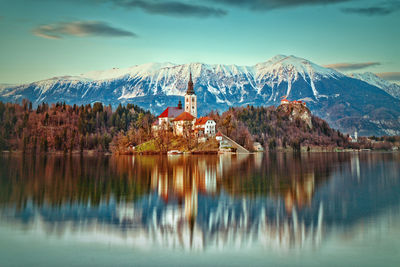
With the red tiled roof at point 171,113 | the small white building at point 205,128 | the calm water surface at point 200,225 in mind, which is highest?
the red tiled roof at point 171,113

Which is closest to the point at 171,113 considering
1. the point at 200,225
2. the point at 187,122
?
the point at 187,122

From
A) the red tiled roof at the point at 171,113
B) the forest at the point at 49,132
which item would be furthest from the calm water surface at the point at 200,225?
the red tiled roof at the point at 171,113

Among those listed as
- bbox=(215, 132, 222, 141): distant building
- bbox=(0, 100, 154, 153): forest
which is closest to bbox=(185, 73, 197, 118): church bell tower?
bbox=(0, 100, 154, 153): forest

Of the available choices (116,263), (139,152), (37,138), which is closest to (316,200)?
(116,263)

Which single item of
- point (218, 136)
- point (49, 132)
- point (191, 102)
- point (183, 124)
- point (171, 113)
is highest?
point (191, 102)

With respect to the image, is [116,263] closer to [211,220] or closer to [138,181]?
[211,220]

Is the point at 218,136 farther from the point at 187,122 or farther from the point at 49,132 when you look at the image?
the point at 49,132

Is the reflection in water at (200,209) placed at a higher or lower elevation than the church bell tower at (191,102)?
lower

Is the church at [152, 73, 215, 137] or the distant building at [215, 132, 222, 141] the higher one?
the church at [152, 73, 215, 137]

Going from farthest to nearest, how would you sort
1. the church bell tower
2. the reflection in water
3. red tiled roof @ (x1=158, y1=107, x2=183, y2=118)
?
the church bell tower → red tiled roof @ (x1=158, y1=107, x2=183, y2=118) → the reflection in water

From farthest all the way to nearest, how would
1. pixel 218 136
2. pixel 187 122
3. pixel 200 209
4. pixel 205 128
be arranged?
pixel 187 122, pixel 205 128, pixel 218 136, pixel 200 209

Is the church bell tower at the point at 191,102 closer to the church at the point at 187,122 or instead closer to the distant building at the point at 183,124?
the church at the point at 187,122

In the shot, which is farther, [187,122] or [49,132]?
[49,132]

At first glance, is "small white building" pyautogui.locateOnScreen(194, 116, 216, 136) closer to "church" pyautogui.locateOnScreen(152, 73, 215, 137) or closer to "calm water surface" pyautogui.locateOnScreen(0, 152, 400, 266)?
"church" pyautogui.locateOnScreen(152, 73, 215, 137)
